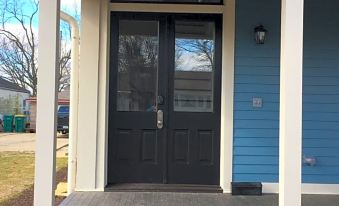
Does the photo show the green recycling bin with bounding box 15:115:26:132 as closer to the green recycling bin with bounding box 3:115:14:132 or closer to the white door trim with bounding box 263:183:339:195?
the green recycling bin with bounding box 3:115:14:132

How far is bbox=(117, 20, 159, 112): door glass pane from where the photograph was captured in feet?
19.4

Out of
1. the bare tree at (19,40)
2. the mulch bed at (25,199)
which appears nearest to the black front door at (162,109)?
the mulch bed at (25,199)

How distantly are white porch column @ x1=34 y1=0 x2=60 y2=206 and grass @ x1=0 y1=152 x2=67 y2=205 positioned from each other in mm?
3425

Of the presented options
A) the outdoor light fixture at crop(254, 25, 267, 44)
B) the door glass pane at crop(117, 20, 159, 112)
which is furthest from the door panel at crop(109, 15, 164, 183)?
the outdoor light fixture at crop(254, 25, 267, 44)

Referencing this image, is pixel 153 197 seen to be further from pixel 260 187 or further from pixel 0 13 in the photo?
pixel 0 13

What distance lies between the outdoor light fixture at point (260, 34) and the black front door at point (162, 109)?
0.45 m

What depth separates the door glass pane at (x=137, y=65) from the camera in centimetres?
591

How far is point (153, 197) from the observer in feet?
17.9

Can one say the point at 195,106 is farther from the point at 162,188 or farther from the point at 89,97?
the point at 89,97

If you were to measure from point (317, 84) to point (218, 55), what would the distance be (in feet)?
4.08

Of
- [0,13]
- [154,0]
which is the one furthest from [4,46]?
[154,0]

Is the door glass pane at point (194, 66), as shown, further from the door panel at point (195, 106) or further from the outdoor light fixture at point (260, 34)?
the outdoor light fixture at point (260, 34)

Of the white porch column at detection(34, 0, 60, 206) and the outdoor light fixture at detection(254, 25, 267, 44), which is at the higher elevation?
the outdoor light fixture at detection(254, 25, 267, 44)

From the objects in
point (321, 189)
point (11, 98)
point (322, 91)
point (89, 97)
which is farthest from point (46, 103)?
point (11, 98)
